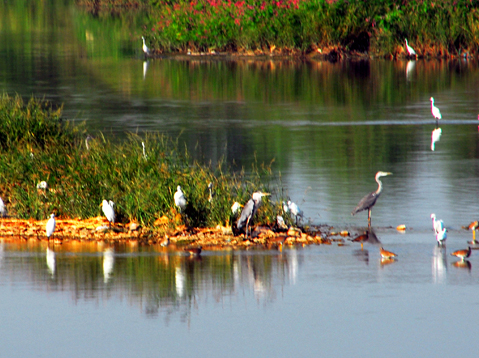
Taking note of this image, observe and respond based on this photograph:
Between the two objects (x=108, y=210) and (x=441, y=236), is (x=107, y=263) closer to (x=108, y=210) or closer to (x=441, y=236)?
(x=108, y=210)

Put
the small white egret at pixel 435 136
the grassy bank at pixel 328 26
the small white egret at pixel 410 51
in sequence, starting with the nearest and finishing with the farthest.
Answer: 1. the small white egret at pixel 435 136
2. the small white egret at pixel 410 51
3. the grassy bank at pixel 328 26

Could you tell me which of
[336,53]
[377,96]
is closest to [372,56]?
[336,53]

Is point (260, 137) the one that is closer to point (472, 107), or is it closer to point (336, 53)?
point (472, 107)

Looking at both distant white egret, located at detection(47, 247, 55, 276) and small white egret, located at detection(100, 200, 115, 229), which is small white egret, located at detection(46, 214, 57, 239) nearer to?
distant white egret, located at detection(47, 247, 55, 276)

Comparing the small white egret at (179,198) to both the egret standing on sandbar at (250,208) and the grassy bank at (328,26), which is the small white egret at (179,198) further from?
the grassy bank at (328,26)

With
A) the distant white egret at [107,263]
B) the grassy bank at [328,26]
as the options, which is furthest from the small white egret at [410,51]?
the distant white egret at [107,263]

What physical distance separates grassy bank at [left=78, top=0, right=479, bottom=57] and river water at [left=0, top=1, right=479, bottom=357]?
9.33 m

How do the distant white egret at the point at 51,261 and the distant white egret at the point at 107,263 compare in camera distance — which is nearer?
the distant white egret at the point at 107,263

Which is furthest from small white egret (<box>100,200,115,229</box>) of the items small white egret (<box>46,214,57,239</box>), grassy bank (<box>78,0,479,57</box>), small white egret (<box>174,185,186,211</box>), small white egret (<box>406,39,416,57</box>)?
small white egret (<box>406,39,416,57</box>)

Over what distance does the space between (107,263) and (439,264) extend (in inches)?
131

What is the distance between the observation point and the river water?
7641 millimetres

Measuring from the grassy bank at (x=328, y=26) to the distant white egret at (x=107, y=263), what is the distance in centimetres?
2781

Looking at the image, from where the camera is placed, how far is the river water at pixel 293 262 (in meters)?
7.64

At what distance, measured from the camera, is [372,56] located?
3916cm
